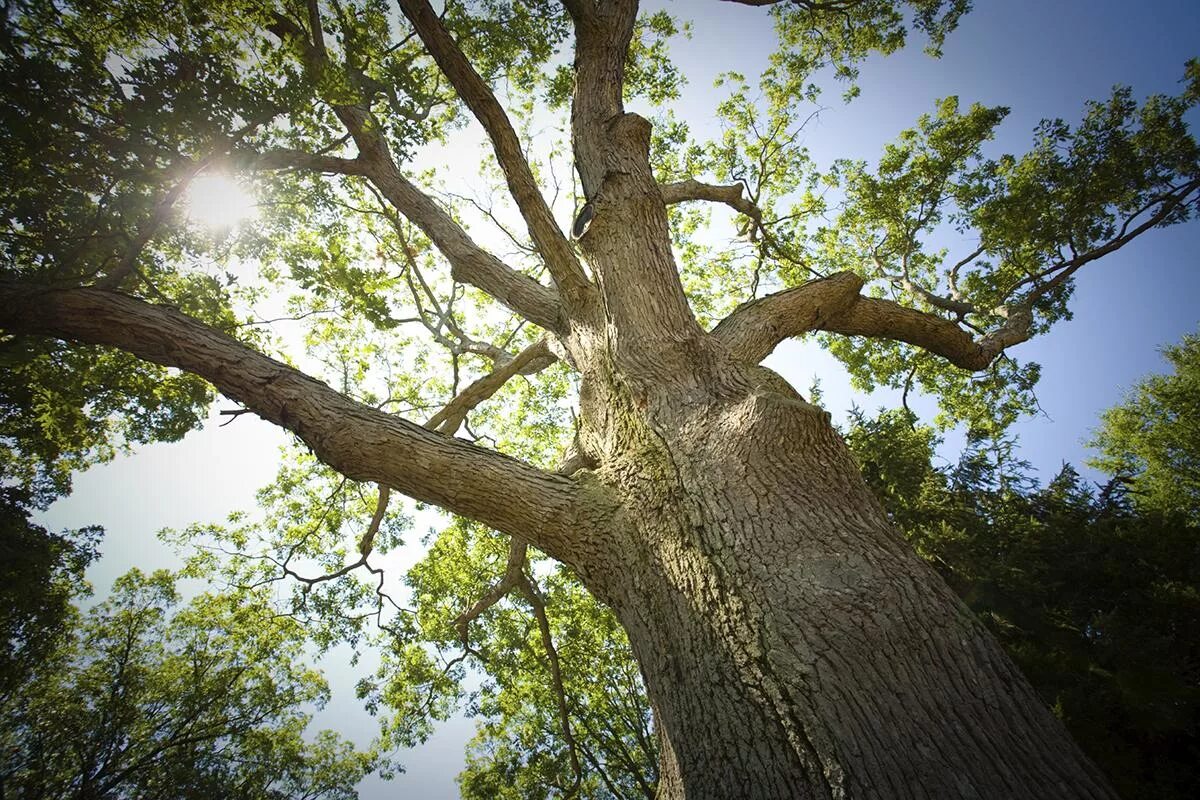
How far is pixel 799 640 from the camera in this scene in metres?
1.74

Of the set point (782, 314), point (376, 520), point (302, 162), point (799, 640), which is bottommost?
point (799, 640)

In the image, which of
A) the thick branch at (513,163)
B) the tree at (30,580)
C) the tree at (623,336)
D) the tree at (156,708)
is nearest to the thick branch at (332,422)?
the tree at (623,336)

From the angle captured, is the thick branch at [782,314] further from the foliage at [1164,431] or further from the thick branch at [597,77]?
the foliage at [1164,431]

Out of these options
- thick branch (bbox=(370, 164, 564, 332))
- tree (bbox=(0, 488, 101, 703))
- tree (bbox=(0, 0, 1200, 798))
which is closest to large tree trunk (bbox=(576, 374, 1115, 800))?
tree (bbox=(0, 0, 1200, 798))

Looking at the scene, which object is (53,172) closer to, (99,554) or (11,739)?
(99,554)

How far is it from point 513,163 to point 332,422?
93.6 inches

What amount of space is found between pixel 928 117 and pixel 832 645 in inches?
378

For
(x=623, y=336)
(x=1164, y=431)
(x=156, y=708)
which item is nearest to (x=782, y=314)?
(x=623, y=336)

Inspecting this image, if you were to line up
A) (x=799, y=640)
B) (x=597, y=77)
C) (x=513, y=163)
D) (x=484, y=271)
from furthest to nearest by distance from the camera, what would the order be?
(x=597, y=77)
(x=484, y=271)
(x=513, y=163)
(x=799, y=640)

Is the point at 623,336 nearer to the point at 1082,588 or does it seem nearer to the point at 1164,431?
the point at 1082,588

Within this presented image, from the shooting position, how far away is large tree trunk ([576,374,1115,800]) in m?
1.49

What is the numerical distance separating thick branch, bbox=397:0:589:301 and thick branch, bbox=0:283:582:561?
1.69m

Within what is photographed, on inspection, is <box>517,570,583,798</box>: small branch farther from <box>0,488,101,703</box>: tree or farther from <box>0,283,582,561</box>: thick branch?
<box>0,488,101,703</box>: tree

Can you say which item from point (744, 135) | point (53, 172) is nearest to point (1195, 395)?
point (744, 135)
